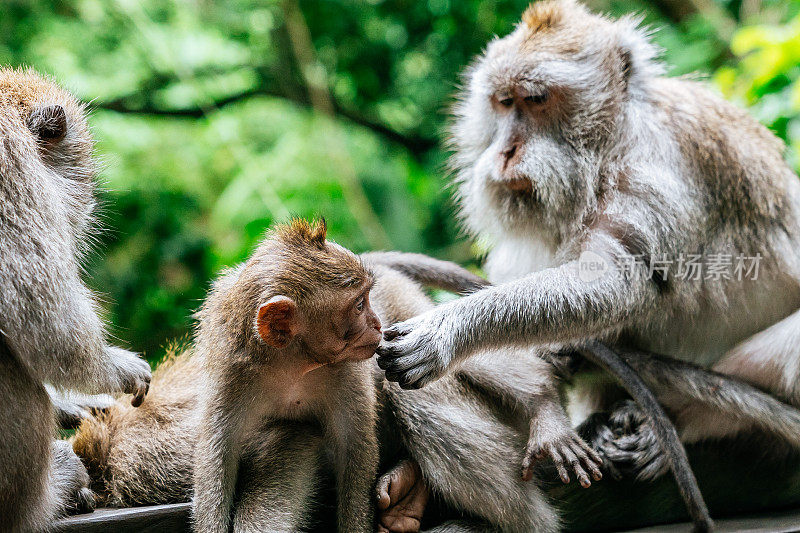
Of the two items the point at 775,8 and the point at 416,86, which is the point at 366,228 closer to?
the point at 416,86

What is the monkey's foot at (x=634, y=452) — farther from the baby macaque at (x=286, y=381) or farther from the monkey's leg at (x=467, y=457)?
the baby macaque at (x=286, y=381)

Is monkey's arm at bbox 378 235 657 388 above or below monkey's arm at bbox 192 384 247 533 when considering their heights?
above

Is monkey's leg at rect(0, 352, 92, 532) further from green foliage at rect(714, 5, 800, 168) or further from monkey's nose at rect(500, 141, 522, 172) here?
green foliage at rect(714, 5, 800, 168)

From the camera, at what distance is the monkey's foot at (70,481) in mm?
2793

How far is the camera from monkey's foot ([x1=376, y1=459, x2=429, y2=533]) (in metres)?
2.82

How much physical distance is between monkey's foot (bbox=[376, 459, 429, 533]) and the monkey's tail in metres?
1.02

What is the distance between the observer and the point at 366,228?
8.20 metres

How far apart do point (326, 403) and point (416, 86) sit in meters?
7.18

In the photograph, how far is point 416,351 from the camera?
2.93m

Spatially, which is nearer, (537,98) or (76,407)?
(76,407)

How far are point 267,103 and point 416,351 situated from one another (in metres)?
7.82


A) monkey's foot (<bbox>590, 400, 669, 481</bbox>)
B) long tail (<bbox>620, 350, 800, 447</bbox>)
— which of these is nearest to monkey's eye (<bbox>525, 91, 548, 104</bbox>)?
long tail (<bbox>620, 350, 800, 447</bbox>)

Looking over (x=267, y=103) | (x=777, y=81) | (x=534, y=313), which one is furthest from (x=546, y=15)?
(x=267, y=103)

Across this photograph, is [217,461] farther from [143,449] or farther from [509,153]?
[509,153]
